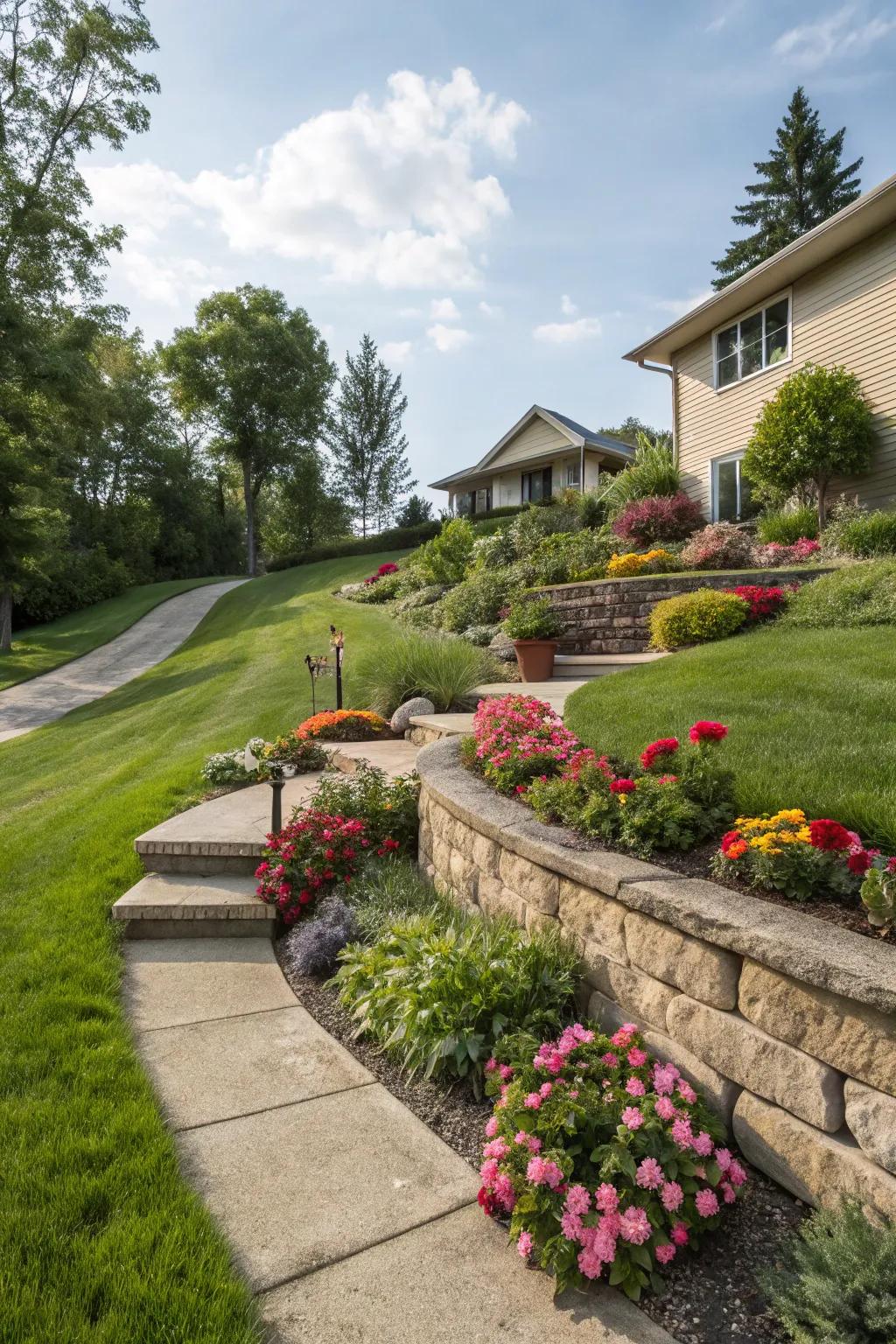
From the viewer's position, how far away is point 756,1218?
1751 mm

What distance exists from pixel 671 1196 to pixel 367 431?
37209mm

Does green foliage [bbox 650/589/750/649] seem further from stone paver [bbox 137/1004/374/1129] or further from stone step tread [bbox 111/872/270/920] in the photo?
stone paver [bbox 137/1004/374/1129]

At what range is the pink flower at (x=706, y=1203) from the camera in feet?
5.38

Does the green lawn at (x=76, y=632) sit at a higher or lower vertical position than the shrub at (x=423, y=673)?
higher

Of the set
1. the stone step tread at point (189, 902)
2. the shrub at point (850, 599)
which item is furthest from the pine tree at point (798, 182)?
the stone step tread at point (189, 902)

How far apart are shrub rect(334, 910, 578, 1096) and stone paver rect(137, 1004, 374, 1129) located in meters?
0.19

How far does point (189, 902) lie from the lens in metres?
3.48

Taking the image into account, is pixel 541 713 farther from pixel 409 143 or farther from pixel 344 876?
pixel 409 143

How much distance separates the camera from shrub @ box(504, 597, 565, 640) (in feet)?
24.6

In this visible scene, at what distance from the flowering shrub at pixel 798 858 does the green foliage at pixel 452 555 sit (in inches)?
455

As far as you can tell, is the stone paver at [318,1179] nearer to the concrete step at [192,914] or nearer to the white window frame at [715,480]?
the concrete step at [192,914]

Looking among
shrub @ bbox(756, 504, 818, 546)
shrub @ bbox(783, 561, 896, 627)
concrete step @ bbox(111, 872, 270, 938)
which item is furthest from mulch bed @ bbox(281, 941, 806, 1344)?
shrub @ bbox(756, 504, 818, 546)

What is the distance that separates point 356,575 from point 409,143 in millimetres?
14473

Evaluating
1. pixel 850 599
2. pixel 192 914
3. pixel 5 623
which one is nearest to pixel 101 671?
pixel 5 623
